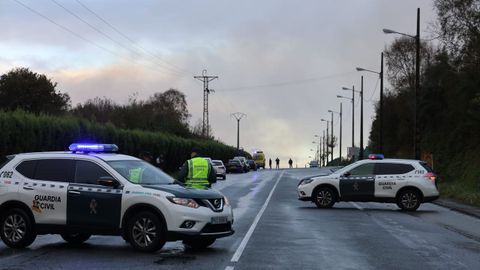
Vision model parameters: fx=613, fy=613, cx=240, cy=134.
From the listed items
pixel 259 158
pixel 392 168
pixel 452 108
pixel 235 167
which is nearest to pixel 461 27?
pixel 452 108

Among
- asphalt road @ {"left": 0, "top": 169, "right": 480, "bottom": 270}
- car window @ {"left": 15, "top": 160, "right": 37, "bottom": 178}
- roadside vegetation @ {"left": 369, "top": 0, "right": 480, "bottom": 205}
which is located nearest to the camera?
asphalt road @ {"left": 0, "top": 169, "right": 480, "bottom": 270}

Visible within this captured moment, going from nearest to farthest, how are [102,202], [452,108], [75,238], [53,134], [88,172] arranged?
1. [102,202]
2. [88,172]
3. [75,238]
4. [53,134]
5. [452,108]

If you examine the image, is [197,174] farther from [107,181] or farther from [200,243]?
[107,181]

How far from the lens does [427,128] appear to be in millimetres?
56188

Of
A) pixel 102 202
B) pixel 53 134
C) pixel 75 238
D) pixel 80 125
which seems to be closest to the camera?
pixel 102 202

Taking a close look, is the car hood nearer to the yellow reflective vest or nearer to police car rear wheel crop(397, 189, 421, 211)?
the yellow reflective vest

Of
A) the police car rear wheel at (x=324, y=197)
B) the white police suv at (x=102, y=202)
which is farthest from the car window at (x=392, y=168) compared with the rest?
the white police suv at (x=102, y=202)

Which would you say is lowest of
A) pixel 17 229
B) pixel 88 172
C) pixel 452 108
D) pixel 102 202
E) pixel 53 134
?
pixel 17 229

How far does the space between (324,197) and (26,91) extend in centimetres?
5144

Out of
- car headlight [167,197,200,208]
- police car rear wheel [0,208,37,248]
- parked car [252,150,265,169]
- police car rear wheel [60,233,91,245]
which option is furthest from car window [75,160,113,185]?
parked car [252,150,265,169]

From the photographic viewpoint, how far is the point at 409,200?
67.6ft

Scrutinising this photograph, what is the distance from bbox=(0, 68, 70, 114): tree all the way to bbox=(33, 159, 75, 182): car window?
55.1 m

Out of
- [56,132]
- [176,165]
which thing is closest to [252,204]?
[56,132]

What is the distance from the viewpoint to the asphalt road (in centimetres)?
940
